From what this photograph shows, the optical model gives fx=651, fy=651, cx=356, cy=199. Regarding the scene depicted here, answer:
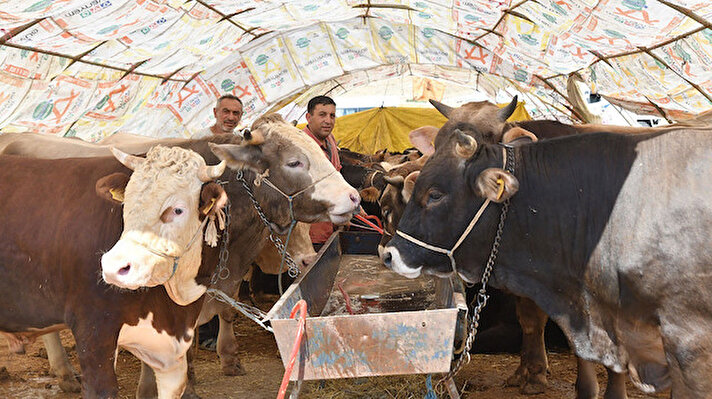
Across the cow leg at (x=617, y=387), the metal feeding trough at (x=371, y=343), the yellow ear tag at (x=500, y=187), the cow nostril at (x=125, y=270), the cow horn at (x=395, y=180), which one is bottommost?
the cow leg at (x=617, y=387)

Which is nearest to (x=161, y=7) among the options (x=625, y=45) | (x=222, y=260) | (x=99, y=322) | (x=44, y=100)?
(x=44, y=100)

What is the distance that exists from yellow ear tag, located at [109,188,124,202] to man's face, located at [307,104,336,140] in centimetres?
308

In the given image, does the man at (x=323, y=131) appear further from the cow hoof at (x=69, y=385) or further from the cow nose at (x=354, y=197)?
the cow hoof at (x=69, y=385)

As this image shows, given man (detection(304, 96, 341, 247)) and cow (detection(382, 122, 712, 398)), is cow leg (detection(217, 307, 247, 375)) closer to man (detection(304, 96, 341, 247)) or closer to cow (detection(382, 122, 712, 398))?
man (detection(304, 96, 341, 247))

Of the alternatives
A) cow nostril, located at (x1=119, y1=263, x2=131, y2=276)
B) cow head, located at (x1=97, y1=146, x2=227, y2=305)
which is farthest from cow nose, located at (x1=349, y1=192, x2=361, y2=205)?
cow nostril, located at (x1=119, y1=263, x2=131, y2=276)

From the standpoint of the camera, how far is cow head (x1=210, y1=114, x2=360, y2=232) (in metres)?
4.34

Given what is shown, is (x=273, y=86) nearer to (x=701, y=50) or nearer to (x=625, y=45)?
(x=625, y=45)

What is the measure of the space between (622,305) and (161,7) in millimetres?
5269

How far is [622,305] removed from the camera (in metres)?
2.97

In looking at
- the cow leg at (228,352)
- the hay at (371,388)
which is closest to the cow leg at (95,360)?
the hay at (371,388)

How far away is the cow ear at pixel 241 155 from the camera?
420cm

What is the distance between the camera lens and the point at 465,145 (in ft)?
10.6

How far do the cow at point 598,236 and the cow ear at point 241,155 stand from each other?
52.3 inches

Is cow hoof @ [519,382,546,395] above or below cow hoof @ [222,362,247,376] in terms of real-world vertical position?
above
